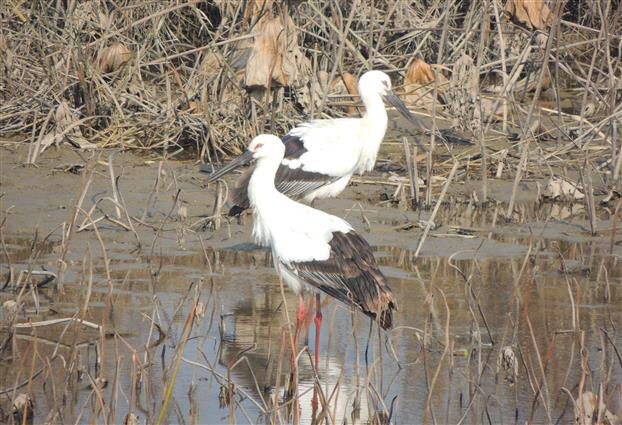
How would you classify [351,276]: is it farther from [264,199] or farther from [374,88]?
[374,88]

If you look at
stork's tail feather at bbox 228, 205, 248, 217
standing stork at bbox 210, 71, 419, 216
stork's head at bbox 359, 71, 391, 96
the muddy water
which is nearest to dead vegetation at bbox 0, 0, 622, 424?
the muddy water

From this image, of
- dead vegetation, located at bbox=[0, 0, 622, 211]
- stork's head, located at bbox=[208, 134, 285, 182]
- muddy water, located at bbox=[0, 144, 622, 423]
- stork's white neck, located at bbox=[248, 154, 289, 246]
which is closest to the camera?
muddy water, located at bbox=[0, 144, 622, 423]

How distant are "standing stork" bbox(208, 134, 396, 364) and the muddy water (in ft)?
0.69

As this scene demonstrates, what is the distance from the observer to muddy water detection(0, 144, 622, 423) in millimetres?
5105

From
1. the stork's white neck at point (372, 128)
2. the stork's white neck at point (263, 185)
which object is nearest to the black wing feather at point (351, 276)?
the stork's white neck at point (263, 185)

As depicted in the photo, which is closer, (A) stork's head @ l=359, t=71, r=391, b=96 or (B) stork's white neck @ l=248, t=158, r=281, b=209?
(B) stork's white neck @ l=248, t=158, r=281, b=209

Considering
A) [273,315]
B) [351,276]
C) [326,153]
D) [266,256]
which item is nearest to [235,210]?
[266,256]

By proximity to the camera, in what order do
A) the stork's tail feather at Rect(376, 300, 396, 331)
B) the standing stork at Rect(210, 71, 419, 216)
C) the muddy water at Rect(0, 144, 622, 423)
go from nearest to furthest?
1. the muddy water at Rect(0, 144, 622, 423)
2. the stork's tail feather at Rect(376, 300, 396, 331)
3. the standing stork at Rect(210, 71, 419, 216)

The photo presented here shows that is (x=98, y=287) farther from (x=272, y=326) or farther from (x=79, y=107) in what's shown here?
(x=79, y=107)

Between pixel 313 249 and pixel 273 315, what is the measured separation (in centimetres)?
82

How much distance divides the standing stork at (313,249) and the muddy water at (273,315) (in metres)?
0.21

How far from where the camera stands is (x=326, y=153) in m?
8.85

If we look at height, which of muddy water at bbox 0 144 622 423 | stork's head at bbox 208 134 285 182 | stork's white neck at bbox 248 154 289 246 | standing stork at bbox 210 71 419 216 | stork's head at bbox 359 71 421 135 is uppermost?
stork's head at bbox 359 71 421 135

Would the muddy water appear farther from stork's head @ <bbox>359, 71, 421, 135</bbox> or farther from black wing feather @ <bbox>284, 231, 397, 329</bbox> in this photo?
stork's head @ <bbox>359, 71, 421, 135</bbox>
